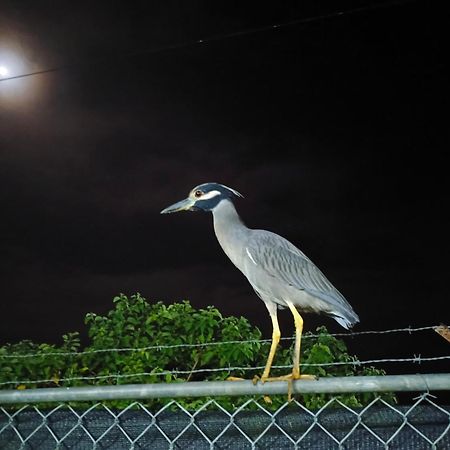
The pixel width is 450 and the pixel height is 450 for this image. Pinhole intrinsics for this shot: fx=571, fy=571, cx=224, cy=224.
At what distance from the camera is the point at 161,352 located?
7.79ft

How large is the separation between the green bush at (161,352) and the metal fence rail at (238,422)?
4.08 feet

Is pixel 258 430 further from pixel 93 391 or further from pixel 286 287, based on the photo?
pixel 286 287

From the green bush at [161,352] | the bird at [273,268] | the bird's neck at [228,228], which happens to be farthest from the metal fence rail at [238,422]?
the green bush at [161,352]

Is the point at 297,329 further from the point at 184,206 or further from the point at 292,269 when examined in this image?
the point at 184,206

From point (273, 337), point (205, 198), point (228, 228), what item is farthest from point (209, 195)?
point (273, 337)

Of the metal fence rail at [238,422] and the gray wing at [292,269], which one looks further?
the gray wing at [292,269]

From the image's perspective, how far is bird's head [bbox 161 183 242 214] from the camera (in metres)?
1.73

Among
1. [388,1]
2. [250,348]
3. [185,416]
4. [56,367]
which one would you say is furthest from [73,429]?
[388,1]

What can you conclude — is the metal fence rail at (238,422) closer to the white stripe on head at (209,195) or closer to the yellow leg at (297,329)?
the yellow leg at (297,329)

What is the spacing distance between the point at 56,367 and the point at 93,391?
1.66 m

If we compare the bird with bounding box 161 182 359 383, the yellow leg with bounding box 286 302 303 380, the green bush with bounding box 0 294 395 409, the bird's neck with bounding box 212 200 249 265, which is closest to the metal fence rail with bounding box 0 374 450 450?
the yellow leg with bounding box 286 302 303 380

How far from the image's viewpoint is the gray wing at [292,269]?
1.54 m

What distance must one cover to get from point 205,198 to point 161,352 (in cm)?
91

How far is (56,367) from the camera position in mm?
2396
